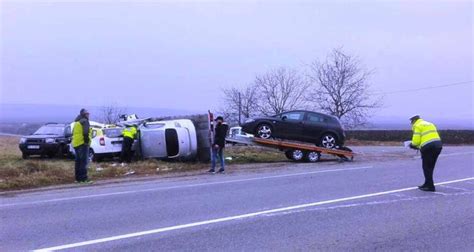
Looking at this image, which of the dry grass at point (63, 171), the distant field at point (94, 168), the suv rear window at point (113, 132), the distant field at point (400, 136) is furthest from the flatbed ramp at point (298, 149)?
the distant field at point (400, 136)

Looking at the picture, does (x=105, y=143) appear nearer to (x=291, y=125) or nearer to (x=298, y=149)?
(x=291, y=125)

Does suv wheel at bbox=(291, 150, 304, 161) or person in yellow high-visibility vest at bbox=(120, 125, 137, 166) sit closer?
person in yellow high-visibility vest at bbox=(120, 125, 137, 166)

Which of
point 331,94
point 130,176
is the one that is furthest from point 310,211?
point 331,94

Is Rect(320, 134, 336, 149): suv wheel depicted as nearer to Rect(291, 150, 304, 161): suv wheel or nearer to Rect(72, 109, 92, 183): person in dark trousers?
Rect(291, 150, 304, 161): suv wheel

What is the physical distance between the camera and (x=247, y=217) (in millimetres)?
7676

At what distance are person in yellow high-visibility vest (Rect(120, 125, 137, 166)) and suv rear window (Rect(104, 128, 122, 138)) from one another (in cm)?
30

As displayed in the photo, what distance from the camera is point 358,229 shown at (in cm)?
688

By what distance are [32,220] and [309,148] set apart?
12870 mm

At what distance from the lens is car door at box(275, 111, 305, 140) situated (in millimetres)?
19266

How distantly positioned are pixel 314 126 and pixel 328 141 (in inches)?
33.7

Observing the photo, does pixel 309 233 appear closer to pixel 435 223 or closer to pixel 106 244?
pixel 435 223

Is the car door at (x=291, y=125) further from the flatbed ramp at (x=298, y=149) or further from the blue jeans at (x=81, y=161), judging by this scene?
the blue jeans at (x=81, y=161)

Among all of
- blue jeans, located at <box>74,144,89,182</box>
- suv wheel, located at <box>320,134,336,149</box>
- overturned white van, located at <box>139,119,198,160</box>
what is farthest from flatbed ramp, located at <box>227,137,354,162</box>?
blue jeans, located at <box>74,144,89,182</box>

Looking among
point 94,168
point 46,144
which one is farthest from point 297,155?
point 46,144
